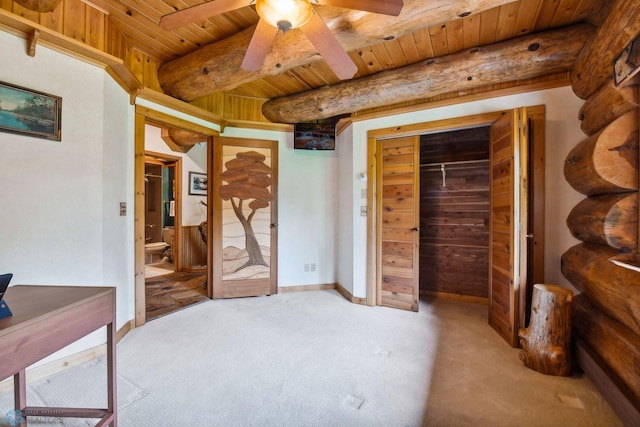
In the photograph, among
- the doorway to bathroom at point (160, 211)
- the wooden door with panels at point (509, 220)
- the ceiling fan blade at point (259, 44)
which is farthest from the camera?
the doorway to bathroom at point (160, 211)

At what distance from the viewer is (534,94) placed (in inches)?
99.8

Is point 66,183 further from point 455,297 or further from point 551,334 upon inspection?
point 455,297

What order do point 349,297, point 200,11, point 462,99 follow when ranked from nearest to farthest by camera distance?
point 200,11 → point 462,99 → point 349,297

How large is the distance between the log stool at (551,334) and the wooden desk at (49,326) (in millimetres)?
2694

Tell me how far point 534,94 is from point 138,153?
388 centimetres

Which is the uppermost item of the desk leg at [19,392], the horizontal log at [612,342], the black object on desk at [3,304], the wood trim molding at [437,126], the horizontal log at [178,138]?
the horizontal log at [178,138]

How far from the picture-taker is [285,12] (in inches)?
51.0

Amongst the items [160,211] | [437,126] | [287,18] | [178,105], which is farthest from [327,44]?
[160,211]

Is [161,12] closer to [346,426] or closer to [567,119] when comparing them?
[346,426]

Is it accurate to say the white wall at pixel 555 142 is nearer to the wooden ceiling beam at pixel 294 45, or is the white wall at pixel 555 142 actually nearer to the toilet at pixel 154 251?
the wooden ceiling beam at pixel 294 45

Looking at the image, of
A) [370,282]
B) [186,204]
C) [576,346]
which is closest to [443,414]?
[576,346]

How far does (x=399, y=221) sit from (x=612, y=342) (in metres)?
1.93

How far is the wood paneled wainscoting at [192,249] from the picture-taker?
5.11 meters

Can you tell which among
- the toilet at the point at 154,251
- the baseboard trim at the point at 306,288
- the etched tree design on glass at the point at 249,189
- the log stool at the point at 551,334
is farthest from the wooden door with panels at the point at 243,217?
the toilet at the point at 154,251
